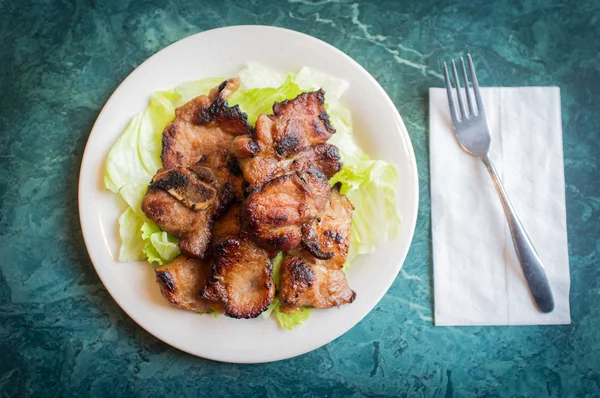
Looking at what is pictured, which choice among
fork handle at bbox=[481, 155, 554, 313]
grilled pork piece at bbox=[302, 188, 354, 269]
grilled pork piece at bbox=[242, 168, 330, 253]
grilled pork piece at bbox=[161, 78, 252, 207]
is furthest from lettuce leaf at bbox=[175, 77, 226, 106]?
fork handle at bbox=[481, 155, 554, 313]

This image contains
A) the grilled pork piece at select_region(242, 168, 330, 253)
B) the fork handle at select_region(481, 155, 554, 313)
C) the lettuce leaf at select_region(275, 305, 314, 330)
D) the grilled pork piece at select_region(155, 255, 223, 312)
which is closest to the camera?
the grilled pork piece at select_region(242, 168, 330, 253)

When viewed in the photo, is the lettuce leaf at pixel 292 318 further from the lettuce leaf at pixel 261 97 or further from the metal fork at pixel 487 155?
the metal fork at pixel 487 155

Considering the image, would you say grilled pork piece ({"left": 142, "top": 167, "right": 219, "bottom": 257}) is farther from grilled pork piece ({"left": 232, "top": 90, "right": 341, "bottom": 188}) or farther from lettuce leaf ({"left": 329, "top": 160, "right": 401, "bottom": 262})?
lettuce leaf ({"left": 329, "top": 160, "right": 401, "bottom": 262})

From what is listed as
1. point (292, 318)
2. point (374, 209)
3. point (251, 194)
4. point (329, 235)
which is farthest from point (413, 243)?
point (251, 194)

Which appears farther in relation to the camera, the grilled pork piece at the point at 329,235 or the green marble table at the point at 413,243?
the green marble table at the point at 413,243

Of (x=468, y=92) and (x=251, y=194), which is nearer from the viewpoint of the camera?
(x=251, y=194)

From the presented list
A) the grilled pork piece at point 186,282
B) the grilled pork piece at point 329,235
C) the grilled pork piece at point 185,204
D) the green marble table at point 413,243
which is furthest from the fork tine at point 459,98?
the grilled pork piece at point 186,282

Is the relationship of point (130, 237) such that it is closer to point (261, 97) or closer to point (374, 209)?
point (261, 97)
